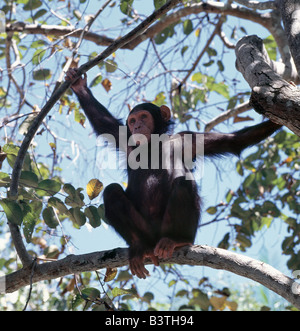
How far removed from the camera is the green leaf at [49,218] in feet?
15.0

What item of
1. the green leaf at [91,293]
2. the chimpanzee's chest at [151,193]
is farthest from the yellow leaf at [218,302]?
the green leaf at [91,293]

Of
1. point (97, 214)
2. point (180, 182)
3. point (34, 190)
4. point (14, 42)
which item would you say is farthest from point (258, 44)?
point (14, 42)

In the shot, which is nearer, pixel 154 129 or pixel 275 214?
pixel 154 129

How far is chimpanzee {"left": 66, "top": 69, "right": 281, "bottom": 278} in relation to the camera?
187 inches

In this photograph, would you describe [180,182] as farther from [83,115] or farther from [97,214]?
[83,115]

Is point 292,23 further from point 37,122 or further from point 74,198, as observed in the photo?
point 74,198

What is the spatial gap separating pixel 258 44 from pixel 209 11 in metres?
2.63

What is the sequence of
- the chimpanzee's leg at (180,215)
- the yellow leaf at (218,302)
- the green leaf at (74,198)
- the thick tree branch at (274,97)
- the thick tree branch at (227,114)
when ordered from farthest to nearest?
the thick tree branch at (227,114) < the yellow leaf at (218,302) < the chimpanzee's leg at (180,215) < the green leaf at (74,198) < the thick tree branch at (274,97)

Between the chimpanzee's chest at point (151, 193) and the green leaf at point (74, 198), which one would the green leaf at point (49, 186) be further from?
the chimpanzee's chest at point (151, 193)

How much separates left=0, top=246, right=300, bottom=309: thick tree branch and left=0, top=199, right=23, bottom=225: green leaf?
1.61 ft

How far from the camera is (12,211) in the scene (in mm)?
3951

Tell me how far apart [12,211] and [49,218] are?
67cm

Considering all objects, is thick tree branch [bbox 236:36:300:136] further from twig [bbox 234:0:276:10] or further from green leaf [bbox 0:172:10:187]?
green leaf [bbox 0:172:10:187]

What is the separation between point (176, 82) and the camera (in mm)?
7781
